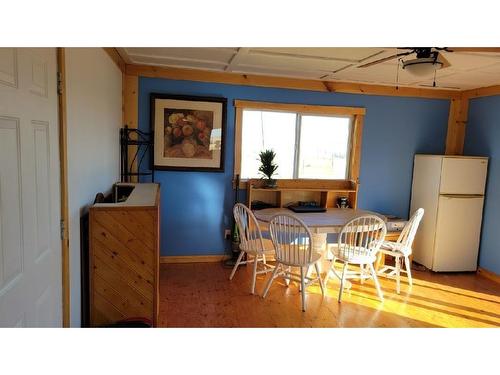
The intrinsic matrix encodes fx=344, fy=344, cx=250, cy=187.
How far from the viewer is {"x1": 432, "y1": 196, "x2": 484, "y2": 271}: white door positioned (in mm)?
4340

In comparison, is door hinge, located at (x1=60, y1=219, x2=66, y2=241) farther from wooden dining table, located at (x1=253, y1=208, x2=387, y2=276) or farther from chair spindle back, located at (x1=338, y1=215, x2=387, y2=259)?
chair spindle back, located at (x1=338, y1=215, x2=387, y2=259)

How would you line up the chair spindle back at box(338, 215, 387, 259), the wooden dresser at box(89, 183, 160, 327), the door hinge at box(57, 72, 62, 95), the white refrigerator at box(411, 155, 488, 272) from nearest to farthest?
the door hinge at box(57, 72, 62, 95) → the wooden dresser at box(89, 183, 160, 327) → the chair spindle back at box(338, 215, 387, 259) → the white refrigerator at box(411, 155, 488, 272)

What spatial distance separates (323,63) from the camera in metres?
3.48

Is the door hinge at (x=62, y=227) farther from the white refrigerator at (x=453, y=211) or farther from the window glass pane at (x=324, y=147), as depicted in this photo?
the white refrigerator at (x=453, y=211)

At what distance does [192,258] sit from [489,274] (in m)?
3.71

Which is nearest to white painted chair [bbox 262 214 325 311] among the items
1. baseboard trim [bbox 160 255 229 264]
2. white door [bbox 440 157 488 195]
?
baseboard trim [bbox 160 255 229 264]

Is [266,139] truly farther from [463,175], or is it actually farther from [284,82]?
[463,175]

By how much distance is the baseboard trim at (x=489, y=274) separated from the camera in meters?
4.19

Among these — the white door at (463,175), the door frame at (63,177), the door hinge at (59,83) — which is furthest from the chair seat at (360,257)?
the door hinge at (59,83)

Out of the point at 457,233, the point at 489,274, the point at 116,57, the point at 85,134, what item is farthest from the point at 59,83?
the point at 489,274
